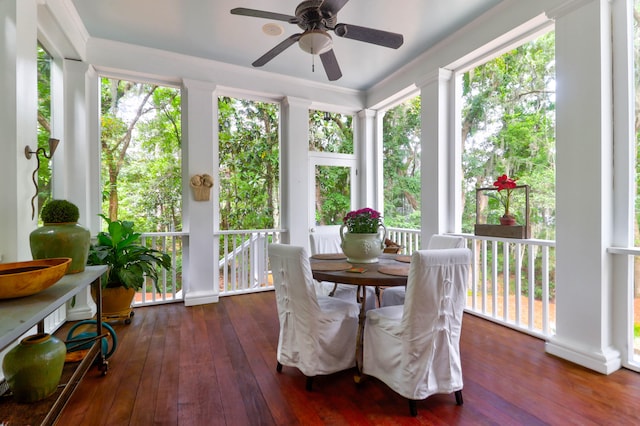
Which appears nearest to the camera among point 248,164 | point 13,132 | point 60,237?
point 60,237

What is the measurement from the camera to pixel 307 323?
1886 millimetres

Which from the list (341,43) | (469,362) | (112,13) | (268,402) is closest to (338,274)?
(268,402)

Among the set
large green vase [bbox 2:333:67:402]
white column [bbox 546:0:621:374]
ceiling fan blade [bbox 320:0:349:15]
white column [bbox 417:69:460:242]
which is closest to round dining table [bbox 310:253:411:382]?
white column [bbox 546:0:621:374]

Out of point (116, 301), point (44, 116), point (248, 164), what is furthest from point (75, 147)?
point (248, 164)

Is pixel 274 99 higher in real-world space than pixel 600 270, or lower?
higher

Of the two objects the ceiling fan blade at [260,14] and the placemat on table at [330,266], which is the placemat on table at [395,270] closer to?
the placemat on table at [330,266]

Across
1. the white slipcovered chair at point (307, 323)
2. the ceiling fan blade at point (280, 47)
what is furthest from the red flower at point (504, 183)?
the ceiling fan blade at point (280, 47)

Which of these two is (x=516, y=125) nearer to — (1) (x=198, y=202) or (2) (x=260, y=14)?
(2) (x=260, y=14)

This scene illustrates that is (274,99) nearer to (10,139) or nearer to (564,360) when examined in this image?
(10,139)

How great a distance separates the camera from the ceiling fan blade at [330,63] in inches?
94.9

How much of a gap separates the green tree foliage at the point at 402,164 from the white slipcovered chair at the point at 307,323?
8.46ft

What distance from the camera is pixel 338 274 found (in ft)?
6.24

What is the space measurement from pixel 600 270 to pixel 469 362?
1096 mm

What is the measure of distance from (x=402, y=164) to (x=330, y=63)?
7.60 ft
